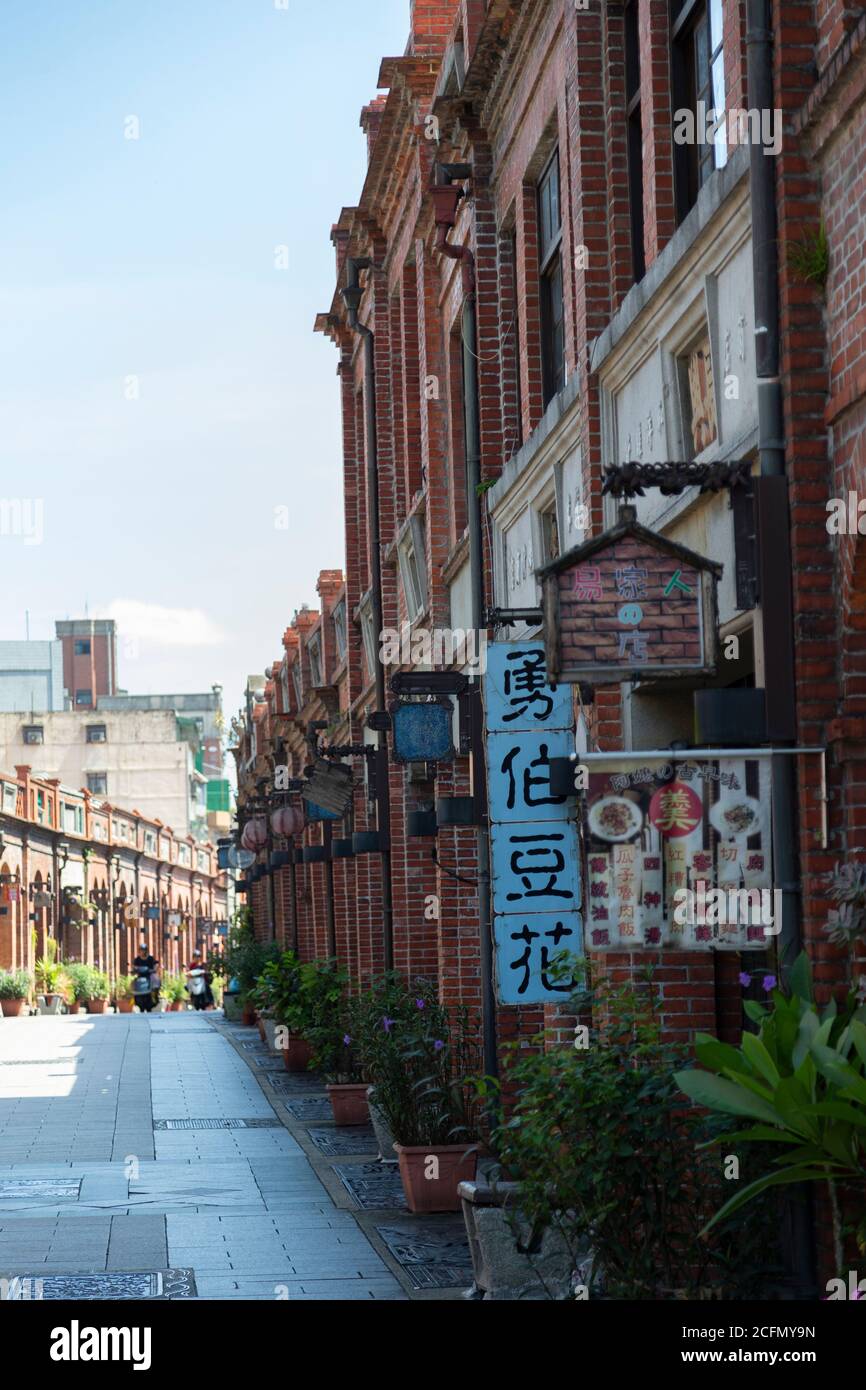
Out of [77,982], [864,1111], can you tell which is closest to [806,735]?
[864,1111]

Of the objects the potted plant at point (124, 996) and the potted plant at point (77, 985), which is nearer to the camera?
the potted plant at point (77, 985)

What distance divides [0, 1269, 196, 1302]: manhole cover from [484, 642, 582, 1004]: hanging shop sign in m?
2.60

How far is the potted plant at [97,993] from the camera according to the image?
191 ft

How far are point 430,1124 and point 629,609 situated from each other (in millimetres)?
7139

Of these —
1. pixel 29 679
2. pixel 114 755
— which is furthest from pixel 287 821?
pixel 29 679

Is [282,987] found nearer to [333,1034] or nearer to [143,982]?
[333,1034]

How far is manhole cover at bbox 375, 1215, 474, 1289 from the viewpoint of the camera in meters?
11.4

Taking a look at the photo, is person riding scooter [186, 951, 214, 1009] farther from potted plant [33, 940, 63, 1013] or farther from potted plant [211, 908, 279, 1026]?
potted plant [211, 908, 279, 1026]

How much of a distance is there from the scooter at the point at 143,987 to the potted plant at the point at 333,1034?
101 ft

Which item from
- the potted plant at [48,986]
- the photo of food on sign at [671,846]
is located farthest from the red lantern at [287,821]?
the potted plant at [48,986]

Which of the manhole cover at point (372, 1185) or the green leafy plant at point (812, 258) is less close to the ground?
the green leafy plant at point (812, 258)

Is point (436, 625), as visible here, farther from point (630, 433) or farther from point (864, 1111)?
point (864, 1111)

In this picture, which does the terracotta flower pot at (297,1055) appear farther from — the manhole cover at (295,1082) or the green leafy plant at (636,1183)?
the green leafy plant at (636,1183)

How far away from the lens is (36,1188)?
50.3ft
